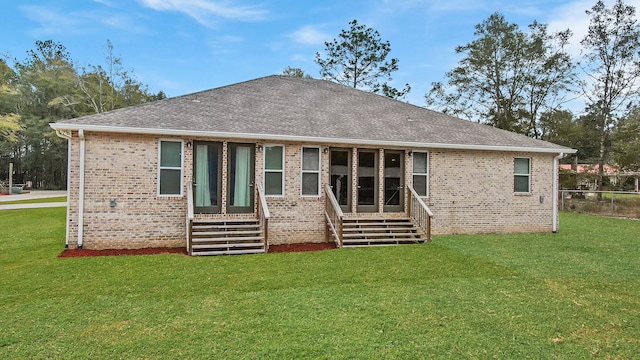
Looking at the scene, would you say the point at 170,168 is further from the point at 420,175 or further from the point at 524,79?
the point at 524,79

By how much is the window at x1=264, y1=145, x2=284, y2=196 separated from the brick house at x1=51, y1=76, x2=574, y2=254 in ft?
0.09

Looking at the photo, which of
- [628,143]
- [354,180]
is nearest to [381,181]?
[354,180]

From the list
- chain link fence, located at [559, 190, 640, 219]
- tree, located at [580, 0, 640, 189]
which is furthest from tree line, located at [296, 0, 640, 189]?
chain link fence, located at [559, 190, 640, 219]

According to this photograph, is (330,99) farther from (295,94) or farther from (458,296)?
(458,296)

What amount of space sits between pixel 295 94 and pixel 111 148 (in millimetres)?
6187

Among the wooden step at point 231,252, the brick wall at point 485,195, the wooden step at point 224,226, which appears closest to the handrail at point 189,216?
the wooden step at point 231,252

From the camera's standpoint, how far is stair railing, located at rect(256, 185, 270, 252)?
329 inches

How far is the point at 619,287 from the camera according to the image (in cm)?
585

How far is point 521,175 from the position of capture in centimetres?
1152

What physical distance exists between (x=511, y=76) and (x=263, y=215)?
88.1 feet

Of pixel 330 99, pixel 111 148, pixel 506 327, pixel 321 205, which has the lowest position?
pixel 506 327

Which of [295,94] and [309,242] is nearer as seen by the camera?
[309,242]

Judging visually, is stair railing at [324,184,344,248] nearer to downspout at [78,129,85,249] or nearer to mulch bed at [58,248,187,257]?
mulch bed at [58,248,187,257]

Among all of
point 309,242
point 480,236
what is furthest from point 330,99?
point 480,236
